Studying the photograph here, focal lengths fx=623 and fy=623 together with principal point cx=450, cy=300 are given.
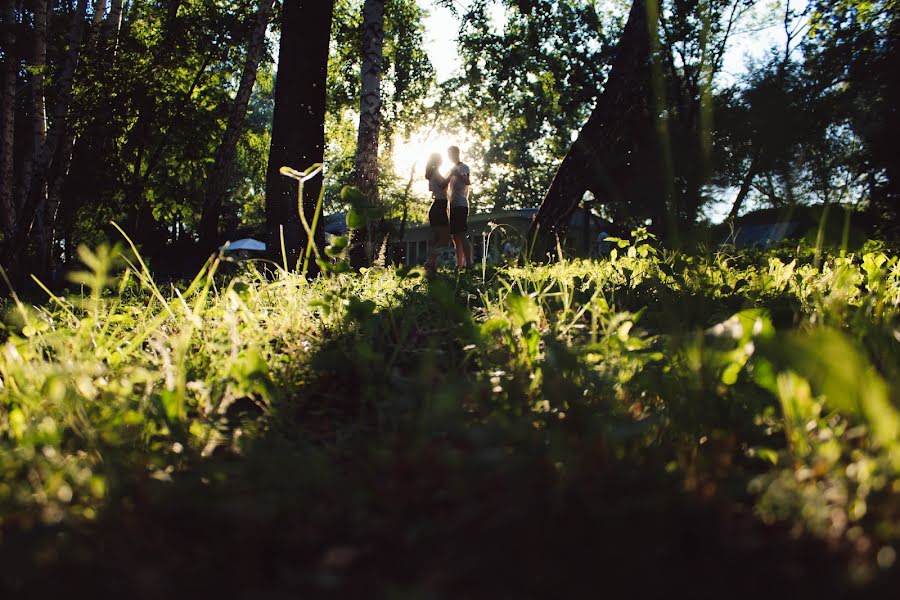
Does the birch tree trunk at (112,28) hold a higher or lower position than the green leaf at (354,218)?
higher

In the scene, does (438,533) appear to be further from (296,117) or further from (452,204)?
(452,204)

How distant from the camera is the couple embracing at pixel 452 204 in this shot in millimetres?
8188

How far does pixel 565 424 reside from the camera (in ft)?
4.39

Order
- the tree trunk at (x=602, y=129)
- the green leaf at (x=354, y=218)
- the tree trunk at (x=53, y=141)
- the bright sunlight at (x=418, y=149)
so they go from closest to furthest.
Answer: the green leaf at (x=354, y=218), the tree trunk at (x=602, y=129), the tree trunk at (x=53, y=141), the bright sunlight at (x=418, y=149)

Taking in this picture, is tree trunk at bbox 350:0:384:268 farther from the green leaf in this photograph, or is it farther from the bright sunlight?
the bright sunlight

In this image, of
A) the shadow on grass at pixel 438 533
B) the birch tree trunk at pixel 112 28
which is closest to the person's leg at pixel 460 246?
the shadow on grass at pixel 438 533

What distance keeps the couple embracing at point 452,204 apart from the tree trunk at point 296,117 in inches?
71.3

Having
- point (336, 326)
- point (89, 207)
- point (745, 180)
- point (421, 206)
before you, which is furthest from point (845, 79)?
point (336, 326)

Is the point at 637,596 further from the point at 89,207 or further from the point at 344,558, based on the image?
the point at 89,207

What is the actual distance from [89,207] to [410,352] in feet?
52.7

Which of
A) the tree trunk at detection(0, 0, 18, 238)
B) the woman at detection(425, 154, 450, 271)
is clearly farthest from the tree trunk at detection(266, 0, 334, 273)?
the tree trunk at detection(0, 0, 18, 238)

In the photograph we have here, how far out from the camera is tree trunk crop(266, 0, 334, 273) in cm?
625

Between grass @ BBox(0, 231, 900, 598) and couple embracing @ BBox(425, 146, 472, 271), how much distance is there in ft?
19.3

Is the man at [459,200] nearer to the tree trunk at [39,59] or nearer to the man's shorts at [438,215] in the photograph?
the man's shorts at [438,215]
